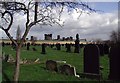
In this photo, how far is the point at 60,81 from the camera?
13.3m

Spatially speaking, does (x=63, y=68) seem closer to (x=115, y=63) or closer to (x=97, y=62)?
(x=97, y=62)

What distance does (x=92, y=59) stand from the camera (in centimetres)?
1512

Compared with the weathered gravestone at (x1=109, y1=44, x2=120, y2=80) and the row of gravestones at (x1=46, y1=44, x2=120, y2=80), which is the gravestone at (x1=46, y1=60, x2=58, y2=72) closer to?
the row of gravestones at (x1=46, y1=44, x2=120, y2=80)

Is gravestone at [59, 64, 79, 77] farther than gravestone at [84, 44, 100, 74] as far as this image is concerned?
Yes

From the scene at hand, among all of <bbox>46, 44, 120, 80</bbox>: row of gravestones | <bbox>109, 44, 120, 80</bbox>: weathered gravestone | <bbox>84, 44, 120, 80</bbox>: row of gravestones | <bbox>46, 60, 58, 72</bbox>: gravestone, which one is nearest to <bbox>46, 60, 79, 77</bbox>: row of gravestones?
<bbox>46, 60, 58, 72</bbox>: gravestone

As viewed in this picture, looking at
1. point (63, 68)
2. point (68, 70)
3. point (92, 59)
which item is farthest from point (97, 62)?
point (63, 68)

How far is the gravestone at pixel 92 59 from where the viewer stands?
1482 centimetres

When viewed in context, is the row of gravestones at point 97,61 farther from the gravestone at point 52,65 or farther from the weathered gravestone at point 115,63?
the gravestone at point 52,65

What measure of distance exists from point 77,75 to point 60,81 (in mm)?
2112


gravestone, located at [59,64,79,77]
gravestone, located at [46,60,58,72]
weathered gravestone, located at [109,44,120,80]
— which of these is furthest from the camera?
gravestone, located at [46,60,58,72]

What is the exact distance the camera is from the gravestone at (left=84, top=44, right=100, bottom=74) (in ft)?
48.6

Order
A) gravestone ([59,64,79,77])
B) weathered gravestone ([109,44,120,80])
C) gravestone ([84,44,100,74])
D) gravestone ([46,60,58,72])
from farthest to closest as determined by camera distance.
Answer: gravestone ([46,60,58,72]), gravestone ([59,64,79,77]), gravestone ([84,44,100,74]), weathered gravestone ([109,44,120,80])

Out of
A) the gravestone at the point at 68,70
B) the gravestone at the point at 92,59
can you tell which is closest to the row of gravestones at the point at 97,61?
the gravestone at the point at 92,59

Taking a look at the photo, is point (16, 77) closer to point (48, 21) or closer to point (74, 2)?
point (48, 21)
